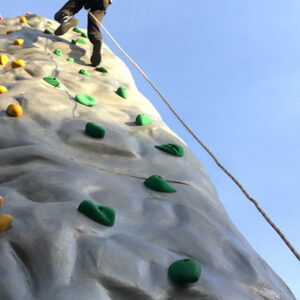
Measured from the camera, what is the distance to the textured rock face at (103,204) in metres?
1.14

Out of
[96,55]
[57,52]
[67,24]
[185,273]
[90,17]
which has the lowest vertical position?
[57,52]

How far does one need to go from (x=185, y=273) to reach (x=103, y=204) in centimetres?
48

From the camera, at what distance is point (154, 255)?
1.29m

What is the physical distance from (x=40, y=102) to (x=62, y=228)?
106 centimetres

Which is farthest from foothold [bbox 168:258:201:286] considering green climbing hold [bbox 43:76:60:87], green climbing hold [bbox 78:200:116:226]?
green climbing hold [bbox 43:76:60:87]

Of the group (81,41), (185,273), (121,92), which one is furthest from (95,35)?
(185,273)

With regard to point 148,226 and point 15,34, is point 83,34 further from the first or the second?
point 148,226

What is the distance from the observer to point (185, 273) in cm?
119

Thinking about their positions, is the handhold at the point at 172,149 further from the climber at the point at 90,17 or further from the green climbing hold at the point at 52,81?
the climber at the point at 90,17

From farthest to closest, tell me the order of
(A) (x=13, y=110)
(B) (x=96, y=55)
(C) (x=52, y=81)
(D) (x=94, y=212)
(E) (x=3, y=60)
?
(B) (x=96, y=55) < (E) (x=3, y=60) < (C) (x=52, y=81) < (A) (x=13, y=110) < (D) (x=94, y=212)

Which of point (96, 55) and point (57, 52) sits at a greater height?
A: point (96, 55)

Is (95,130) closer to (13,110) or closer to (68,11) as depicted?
(13,110)

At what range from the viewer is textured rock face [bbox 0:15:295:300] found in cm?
114

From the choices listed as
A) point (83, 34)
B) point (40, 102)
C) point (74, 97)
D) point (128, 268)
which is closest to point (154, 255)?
point (128, 268)
